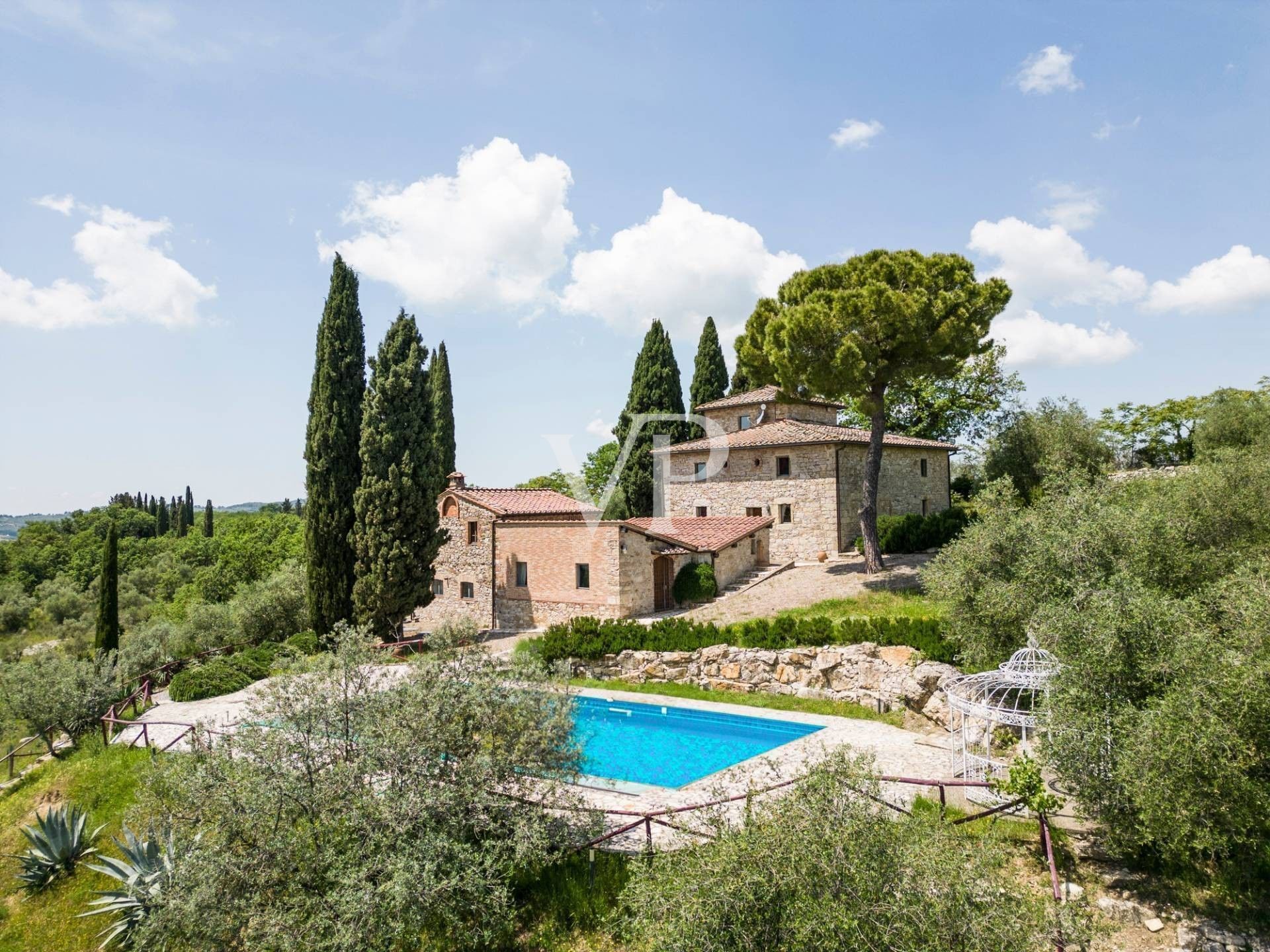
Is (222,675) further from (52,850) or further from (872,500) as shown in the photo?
(872,500)

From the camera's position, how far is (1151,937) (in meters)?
6.91

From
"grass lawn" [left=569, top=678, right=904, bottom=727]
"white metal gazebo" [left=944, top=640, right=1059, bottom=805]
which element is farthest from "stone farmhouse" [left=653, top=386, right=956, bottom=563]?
"white metal gazebo" [left=944, top=640, right=1059, bottom=805]

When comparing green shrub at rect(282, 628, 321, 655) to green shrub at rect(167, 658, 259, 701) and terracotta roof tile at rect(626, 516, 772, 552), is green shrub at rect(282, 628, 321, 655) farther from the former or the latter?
terracotta roof tile at rect(626, 516, 772, 552)

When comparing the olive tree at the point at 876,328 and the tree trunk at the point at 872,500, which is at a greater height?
the olive tree at the point at 876,328

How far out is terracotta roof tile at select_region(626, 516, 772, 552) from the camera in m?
25.9

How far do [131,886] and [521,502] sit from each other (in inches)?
759

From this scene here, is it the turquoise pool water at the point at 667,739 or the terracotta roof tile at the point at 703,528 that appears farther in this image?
the terracotta roof tile at the point at 703,528

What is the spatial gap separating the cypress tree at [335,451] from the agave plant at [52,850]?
11402 millimetres

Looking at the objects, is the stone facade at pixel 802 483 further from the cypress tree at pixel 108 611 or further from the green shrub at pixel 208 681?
the cypress tree at pixel 108 611

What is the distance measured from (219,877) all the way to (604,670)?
12.2 metres

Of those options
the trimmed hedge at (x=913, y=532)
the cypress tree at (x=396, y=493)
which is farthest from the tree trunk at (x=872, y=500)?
the cypress tree at (x=396, y=493)

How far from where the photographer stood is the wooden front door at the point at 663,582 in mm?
25828

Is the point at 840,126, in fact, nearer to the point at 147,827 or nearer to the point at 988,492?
the point at 988,492

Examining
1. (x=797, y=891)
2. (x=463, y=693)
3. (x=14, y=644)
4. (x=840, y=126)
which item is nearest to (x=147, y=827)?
(x=463, y=693)
